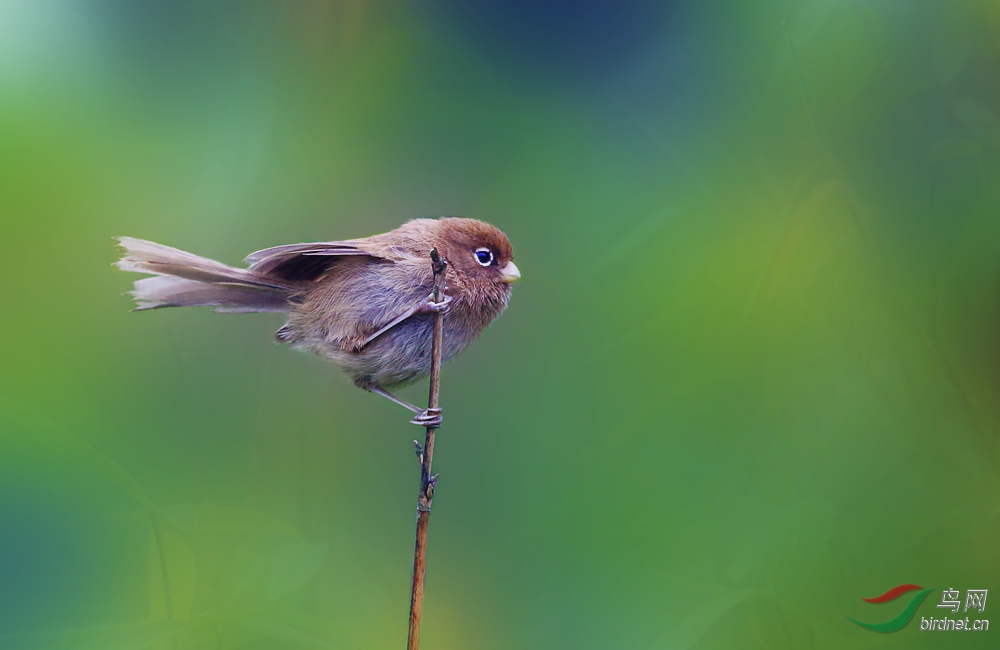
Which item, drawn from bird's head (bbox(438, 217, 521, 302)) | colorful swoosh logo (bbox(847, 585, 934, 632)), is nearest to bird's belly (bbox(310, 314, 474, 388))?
bird's head (bbox(438, 217, 521, 302))

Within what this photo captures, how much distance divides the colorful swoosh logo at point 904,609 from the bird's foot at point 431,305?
1593 millimetres

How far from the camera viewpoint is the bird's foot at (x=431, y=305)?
4.95 feet

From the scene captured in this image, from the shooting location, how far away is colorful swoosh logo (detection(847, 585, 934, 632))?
2287 millimetres

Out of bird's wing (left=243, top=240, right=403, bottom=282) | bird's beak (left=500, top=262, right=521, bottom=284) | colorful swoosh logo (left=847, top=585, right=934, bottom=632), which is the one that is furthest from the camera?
colorful swoosh logo (left=847, top=585, right=934, bottom=632)

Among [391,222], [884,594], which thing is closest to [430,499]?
[391,222]

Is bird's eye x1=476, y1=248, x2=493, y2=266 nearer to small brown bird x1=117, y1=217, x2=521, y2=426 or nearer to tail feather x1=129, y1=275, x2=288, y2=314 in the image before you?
small brown bird x1=117, y1=217, x2=521, y2=426

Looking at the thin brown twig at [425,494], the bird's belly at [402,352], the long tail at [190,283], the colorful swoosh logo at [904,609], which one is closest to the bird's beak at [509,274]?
the bird's belly at [402,352]

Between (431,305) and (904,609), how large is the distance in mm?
1752

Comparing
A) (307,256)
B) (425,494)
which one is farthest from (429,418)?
(307,256)

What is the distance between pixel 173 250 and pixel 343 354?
0.42m

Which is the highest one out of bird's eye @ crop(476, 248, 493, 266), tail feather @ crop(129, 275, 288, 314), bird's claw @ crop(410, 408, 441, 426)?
bird's eye @ crop(476, 248, 493, 266)

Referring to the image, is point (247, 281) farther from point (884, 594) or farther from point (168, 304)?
point (884, 594)

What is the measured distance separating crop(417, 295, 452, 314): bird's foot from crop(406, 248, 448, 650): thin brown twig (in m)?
0.02

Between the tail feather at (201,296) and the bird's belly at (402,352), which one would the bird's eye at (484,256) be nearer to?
the bird's belly at (402,352)
